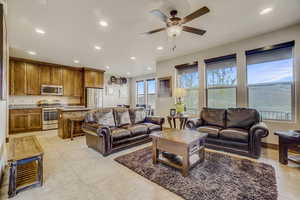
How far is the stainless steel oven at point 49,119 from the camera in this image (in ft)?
17.6

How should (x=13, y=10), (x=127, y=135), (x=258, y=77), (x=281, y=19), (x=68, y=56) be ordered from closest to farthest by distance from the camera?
(x=13, y=10)
(x=281, y=19)
(x=127, y=135)
(x=258, y=77)
(x=68, y=56)

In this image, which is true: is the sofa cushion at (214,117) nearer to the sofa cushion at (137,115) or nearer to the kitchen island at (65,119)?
the sofa cushion at (137,115)

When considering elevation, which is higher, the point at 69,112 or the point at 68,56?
the point at 68,56

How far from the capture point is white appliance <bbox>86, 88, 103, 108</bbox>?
6.75 metres

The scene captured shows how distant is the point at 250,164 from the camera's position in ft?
8.18

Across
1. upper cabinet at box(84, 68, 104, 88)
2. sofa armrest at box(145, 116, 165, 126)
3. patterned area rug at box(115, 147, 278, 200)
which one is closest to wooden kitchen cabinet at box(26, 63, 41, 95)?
upper cabinet at box(84, 68, 104, 88)

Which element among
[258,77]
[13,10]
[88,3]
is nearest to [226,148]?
[258,77]

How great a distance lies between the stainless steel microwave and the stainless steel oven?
84cm

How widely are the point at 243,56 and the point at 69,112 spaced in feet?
18.0

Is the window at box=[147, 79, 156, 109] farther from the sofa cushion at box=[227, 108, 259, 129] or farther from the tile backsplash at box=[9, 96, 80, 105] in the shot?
the sofa cushion at box=[227, 108, 259, 129]

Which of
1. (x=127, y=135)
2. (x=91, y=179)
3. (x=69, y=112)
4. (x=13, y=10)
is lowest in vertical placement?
(x=91, y=179)

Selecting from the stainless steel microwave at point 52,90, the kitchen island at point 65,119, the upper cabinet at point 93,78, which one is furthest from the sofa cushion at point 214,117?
the stainless steel microwave at point 52,90

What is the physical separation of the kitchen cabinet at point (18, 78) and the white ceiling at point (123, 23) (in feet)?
2.79

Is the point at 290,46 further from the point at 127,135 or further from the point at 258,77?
the point at 127,135
